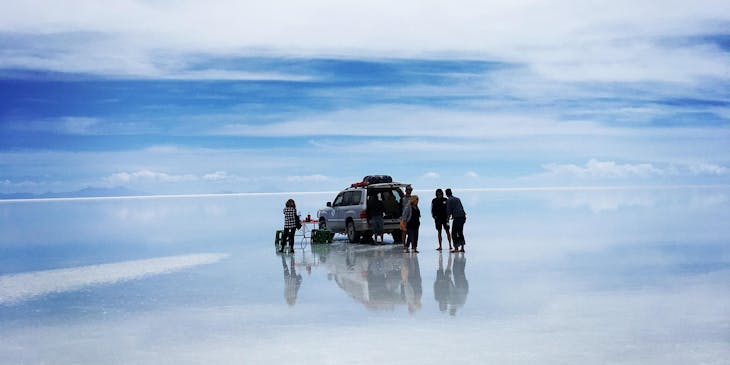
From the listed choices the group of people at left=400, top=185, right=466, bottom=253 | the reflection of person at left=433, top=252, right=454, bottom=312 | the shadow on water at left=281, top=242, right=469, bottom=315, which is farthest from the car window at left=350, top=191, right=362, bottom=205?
the reflection of person at left=433, top=252, right=454, bottom=312

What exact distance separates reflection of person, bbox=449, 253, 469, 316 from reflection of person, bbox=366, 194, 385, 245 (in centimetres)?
646

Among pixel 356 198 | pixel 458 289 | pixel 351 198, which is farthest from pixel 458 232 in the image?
pixel 458 289

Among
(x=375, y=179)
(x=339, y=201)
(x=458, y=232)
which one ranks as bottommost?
(x=458, y=232)

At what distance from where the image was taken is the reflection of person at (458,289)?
1167 centimetres

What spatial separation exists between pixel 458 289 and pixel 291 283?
3.47 metres

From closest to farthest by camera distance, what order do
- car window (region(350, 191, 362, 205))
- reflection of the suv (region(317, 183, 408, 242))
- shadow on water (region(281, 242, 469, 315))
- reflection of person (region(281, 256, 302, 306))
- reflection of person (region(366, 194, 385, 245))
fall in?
shadow on water (region(281, 242, 469, 315)) < reflection of person (region(281, 256, 302, 306)) < reflection of person (region(366, 194, 385, 245)) < reflection of the suv (region(317, 183, 408, 242)) < car window (region(350, 191, 362, 205))

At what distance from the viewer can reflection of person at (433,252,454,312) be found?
11986 mm

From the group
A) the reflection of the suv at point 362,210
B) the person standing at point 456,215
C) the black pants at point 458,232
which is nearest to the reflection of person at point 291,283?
the person standing at point 456,215

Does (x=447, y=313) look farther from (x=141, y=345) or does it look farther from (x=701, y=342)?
(x=141, y=345)

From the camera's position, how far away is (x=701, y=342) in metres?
8.84

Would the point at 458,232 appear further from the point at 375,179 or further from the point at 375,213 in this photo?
the point at 375,179

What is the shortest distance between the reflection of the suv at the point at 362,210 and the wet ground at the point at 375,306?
272 cm

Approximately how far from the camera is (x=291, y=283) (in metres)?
14.9

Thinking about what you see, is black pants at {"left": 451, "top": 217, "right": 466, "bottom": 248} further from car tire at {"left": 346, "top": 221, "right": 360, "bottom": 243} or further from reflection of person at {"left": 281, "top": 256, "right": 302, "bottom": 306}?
car tire at {"left": 346, "top": 221, "right": 360, "bottom": 243}
